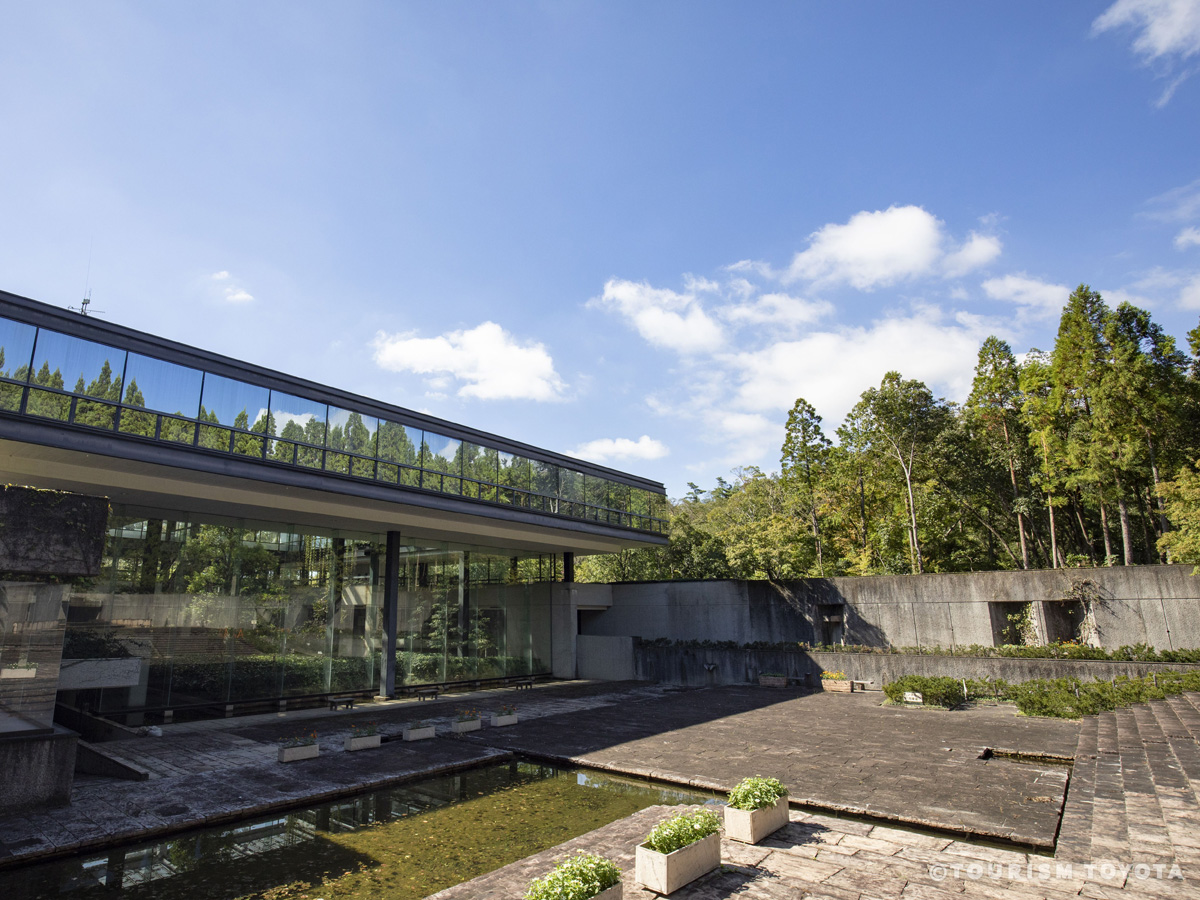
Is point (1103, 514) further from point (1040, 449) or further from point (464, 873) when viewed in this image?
point (464, 873)

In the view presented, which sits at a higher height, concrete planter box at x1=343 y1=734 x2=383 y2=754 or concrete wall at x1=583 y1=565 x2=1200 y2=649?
concrete wall at x1=583 y1=565 x2=1200 y2=649

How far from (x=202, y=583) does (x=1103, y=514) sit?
35.0m

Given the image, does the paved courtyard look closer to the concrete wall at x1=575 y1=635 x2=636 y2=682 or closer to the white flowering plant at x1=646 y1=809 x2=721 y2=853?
the white flowering plant at x1=646 y1=809 x2=721 y2=853

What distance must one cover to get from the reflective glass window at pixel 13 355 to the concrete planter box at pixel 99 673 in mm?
6343

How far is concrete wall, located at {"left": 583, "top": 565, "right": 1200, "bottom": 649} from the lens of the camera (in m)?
17.7

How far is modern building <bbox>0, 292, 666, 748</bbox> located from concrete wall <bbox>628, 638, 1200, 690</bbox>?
4876 millimetres

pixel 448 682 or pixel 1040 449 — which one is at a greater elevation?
pixel 1040 449

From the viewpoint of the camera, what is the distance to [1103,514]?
29188mm

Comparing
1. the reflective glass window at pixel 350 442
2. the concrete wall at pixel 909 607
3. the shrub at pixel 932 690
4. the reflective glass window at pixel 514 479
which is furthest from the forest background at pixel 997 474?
the reflective glass window at pixel 350 442

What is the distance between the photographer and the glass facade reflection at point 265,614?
14.5m

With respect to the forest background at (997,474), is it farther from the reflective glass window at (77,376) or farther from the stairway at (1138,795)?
the reflective glass window at (77,376)

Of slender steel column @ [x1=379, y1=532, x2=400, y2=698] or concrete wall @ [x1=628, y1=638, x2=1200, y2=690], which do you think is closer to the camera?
concrete wall @ [x1=628, y1=638, x2=1200, y2=690]

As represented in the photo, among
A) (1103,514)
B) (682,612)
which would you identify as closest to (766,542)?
(682,612)

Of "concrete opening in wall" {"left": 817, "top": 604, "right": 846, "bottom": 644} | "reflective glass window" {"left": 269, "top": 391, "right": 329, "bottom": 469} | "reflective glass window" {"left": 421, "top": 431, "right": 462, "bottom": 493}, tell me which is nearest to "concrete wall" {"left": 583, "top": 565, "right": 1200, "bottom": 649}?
"concrete opening in wall" {"left": 817, "top": 604, "right": 846, "bottom": 644}
